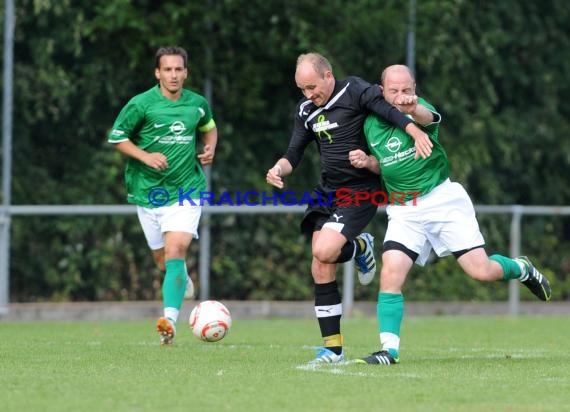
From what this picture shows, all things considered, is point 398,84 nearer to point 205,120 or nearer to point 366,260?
point 366,260

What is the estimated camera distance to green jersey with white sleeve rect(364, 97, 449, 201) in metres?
8.98

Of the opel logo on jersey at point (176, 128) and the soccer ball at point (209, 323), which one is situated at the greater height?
the opel logo on jersey at point (176, 128)

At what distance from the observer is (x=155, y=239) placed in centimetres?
1132

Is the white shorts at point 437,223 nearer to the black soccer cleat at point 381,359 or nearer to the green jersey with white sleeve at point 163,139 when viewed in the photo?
the black soccer cleat at point 381,359

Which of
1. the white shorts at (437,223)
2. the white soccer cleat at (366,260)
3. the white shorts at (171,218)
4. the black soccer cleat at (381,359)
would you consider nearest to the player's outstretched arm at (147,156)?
the white shorts at (171,218)

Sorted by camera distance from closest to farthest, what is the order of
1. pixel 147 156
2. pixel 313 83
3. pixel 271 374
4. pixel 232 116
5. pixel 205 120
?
pixel 271 374, pixel 313 83, pixel 147 156, pixel 205 120, pixel 232 116

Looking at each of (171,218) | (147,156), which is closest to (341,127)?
(147,156)

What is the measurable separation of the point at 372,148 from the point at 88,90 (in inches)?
301

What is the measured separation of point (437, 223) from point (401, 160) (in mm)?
469

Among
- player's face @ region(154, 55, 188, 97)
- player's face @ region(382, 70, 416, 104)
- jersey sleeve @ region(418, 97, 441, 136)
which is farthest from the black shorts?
player's face @ region(154, 55, 188, 97)

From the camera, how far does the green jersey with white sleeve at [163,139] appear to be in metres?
11.0

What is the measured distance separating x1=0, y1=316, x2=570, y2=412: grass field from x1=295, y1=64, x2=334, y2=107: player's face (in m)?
1.72

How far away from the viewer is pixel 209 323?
9875 millimetres

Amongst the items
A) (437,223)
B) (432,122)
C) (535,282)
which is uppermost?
→ (432,122)
